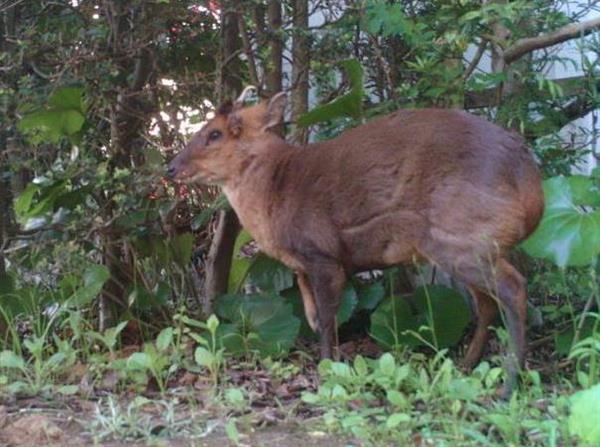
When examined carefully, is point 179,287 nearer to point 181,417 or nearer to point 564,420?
point 181,417

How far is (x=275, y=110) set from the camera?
6.18 meters

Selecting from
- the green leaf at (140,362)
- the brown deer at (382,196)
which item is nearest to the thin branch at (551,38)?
the brown deer at (382,196)

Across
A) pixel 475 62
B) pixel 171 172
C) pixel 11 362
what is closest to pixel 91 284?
pixel 171 172

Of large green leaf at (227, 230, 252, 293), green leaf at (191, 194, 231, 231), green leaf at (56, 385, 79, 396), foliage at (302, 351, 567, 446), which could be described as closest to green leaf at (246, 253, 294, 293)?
large green leaf at (227, 230, 252, 293)

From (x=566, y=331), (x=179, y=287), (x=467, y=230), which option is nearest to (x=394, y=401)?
(x=467, y=230)

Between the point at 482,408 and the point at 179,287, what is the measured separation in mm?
3230

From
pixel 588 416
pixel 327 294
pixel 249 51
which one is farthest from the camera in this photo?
pixel 249 51

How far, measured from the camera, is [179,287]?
709 cm

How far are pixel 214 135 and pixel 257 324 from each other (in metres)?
1.10

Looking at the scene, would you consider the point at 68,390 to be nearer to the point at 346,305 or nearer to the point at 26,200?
the point at 26,200

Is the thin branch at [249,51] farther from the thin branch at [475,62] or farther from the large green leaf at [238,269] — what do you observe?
the thin branch at [475,62]

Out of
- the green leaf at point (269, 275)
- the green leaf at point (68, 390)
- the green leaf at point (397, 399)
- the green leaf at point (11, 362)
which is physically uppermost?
the green leaf at point (397, 399)

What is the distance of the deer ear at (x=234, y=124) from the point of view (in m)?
6.14

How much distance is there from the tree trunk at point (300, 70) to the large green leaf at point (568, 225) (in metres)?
1.71
